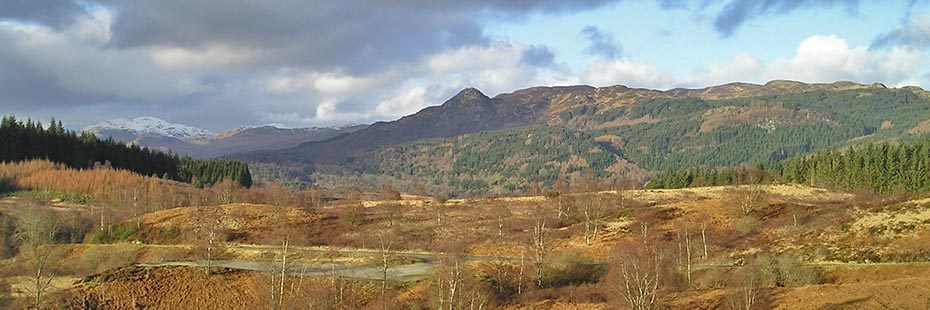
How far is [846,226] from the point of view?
5788 centimetres

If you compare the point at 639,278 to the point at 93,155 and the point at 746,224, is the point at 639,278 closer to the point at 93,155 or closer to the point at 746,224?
the point at 746,224

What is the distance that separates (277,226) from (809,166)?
111364 millimetres

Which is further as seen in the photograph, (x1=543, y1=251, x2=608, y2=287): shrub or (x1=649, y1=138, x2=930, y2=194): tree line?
(x1=649, y1=138, x2=930, y2=194): tree line

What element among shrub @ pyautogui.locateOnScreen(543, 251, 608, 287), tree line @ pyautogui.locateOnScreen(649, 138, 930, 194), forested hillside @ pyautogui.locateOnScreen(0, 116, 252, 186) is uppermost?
forested hillside @ pyautogui.locateOnScreen(0, 116, 252, 186)

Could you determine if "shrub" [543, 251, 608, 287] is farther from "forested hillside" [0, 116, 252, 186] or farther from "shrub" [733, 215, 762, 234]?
"forested hillside" [0, 116, 252, 186]

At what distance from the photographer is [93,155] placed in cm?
16100

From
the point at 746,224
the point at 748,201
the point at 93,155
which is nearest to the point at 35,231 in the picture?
the point at 746,224

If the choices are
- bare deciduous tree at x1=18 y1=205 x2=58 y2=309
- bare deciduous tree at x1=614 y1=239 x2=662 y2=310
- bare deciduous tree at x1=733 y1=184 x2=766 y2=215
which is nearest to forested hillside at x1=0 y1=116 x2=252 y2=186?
bare deciduous tree at x1=18 y1=205 x2=58 y2=309

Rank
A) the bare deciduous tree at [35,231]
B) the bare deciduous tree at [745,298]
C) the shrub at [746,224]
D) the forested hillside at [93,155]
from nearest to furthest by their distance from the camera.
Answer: the bare deciduous tree at [745,298] → the bare deciduous tree at [35,231] → the shrub at [746,224] → the forested hillside at [93,155]

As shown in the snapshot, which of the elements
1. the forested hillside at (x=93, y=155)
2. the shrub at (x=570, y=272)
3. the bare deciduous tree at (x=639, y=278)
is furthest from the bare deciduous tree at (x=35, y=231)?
the forested hillside at (x=93, y=155)

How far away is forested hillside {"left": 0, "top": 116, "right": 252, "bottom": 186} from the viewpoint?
145250mm

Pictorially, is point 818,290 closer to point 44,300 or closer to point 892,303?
point 892,303

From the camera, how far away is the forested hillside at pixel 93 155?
145 metres

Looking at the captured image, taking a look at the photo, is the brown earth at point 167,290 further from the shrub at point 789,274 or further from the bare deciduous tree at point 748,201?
the bare deciduous tree at point 748,201
